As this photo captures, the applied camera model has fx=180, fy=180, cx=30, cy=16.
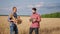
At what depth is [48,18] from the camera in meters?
4.84

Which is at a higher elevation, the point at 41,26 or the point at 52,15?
the point at 52,15

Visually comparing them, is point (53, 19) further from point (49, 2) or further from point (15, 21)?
point (15, 21)

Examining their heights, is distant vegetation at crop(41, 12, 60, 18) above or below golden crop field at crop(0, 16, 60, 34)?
above

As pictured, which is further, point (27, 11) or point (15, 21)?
point (27, 11)

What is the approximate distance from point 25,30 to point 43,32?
0.49m

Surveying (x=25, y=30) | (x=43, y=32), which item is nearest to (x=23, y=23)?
(x=25, y=30)

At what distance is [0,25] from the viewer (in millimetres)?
4797

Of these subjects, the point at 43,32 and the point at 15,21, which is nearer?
the point at 15,21

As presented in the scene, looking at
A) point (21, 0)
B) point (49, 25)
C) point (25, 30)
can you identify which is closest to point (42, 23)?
point (49, 25)

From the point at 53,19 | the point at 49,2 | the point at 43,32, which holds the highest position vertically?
the point at 49,2

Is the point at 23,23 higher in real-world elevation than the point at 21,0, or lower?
lower

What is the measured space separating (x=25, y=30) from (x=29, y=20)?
374mm

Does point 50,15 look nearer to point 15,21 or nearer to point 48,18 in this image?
point 48,18

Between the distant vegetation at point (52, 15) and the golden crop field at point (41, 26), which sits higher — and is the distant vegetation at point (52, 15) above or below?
above
